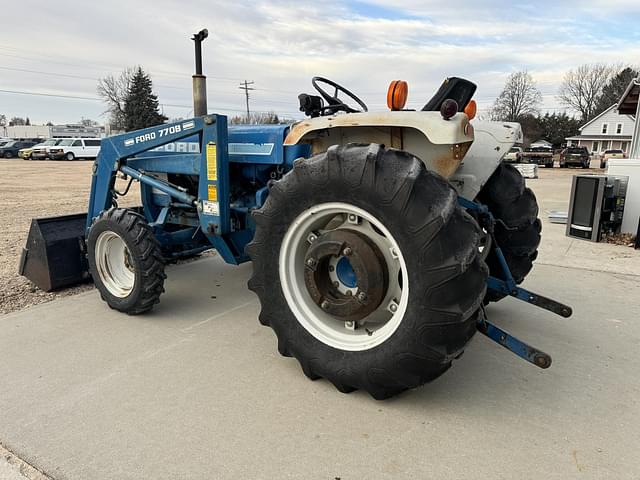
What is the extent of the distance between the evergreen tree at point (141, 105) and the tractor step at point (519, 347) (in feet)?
154

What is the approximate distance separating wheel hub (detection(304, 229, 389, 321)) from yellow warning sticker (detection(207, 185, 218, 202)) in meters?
1.24

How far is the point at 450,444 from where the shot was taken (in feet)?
7.17

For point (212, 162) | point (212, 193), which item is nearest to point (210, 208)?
point (212, 193)

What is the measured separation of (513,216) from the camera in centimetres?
349

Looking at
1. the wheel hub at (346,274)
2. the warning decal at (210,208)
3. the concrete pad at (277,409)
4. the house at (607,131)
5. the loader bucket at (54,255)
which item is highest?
the house at (607,131)

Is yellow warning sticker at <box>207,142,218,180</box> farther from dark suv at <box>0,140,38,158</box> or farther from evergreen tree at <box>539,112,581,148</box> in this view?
evergreen tree at <box>539,112,581,148</box>

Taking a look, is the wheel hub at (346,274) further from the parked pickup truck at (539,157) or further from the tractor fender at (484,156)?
the parked pickup truck at (539,157)

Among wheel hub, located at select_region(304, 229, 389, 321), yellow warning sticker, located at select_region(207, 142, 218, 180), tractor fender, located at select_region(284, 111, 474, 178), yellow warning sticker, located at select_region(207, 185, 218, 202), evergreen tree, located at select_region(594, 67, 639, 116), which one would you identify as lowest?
wheel hub, located at select_region(304, 229, 389, 321)

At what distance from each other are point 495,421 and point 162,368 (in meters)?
1.91

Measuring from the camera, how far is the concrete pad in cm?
207

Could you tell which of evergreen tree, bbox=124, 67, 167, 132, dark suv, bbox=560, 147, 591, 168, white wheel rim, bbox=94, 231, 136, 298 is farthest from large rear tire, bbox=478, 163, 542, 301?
evergreen tree, bbox=124, 67, 167, 132

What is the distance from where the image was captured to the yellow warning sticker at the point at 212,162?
357 cm

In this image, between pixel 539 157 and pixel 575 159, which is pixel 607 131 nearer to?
pixel 575 159

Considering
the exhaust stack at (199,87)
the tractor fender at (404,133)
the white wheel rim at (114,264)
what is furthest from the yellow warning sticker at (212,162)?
the white wheel rim at (114,264)
